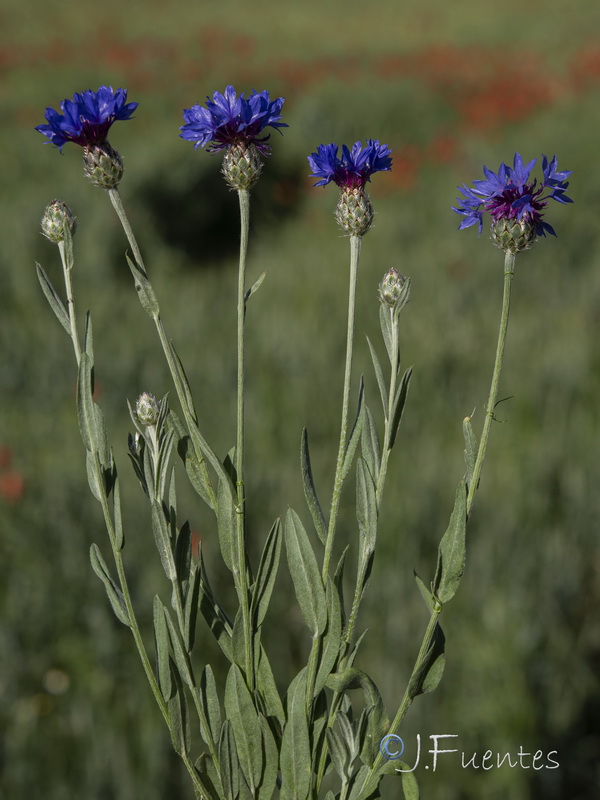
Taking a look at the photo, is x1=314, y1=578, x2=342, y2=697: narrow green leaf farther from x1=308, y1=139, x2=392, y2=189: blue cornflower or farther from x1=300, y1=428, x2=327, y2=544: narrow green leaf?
x1=308, y1=139, x2=392, y2=189: blue cornflower

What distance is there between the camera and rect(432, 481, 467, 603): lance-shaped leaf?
0.43 metres

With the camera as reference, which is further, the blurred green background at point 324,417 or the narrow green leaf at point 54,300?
the blurred green background at point 324,417

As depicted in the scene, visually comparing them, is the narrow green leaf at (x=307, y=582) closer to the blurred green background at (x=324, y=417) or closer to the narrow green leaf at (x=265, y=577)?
the narrow green leaf at (x=265, y=577)

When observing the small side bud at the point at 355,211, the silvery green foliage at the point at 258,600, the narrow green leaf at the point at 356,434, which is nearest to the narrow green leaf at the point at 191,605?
the silvery green foliage at the point at 258,600

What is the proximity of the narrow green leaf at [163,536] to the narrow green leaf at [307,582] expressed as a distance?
68 mm

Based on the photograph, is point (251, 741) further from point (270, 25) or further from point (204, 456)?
point (270, 25)

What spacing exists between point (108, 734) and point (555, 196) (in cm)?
123

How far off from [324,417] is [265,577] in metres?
2.02

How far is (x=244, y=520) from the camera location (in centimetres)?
44

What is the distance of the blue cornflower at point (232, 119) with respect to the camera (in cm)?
43

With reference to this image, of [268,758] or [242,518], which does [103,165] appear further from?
[268,758]

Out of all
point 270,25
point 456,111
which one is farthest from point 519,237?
point 270,25

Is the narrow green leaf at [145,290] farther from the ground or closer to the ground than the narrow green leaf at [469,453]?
farther from the ground

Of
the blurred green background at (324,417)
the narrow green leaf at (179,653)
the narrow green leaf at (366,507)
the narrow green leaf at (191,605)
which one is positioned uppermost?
the blurred green background at (324,417)
